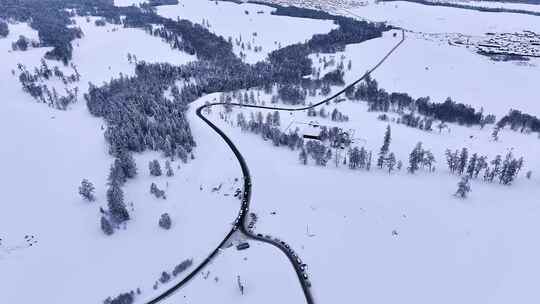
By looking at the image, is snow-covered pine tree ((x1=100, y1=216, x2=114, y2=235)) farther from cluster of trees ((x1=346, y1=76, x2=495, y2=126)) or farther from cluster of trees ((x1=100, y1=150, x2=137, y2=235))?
cluster of trees ((x1=346, y1=76, x2=495, y2=126))

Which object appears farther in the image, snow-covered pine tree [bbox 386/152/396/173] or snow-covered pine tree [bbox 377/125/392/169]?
snow-covered pine tree [bbox 377/125/392/169]

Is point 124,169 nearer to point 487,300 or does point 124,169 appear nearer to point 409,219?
point 409,219

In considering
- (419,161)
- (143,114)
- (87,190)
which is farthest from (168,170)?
(419,161)

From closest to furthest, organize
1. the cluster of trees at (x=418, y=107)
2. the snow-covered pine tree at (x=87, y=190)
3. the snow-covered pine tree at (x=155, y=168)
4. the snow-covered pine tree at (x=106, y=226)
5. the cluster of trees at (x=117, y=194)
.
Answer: the snow-covered pine tree at (x=106, y=226), the cluster of trees at (x=117, y=194), the snow-covered pine tree at (x=87, y=190), the snow-covered pine tree at (x=155, y=168), the cluster of trees at (x=418, y=107)

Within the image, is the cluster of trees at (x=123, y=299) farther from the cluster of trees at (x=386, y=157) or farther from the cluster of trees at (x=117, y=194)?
the cluster of trees at (x=386, y=157)

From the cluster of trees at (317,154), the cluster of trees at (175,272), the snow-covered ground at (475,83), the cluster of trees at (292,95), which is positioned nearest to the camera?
the cluster of trees at (175,272)

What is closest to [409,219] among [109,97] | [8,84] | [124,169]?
[124,169]

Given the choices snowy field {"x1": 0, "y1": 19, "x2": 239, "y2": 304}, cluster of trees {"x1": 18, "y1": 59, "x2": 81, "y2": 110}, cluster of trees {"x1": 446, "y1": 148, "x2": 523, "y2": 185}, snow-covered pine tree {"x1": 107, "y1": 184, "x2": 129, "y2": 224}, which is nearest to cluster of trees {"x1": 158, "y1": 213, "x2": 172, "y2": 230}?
snowy field {"x1": 0, "y1": 19, "x2": 239, "y2": 304}

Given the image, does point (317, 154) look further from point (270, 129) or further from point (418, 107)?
point (418, 107)

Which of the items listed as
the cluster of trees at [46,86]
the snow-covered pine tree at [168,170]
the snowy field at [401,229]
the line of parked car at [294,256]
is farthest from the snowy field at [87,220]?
the cluster of trees at [46,86]
